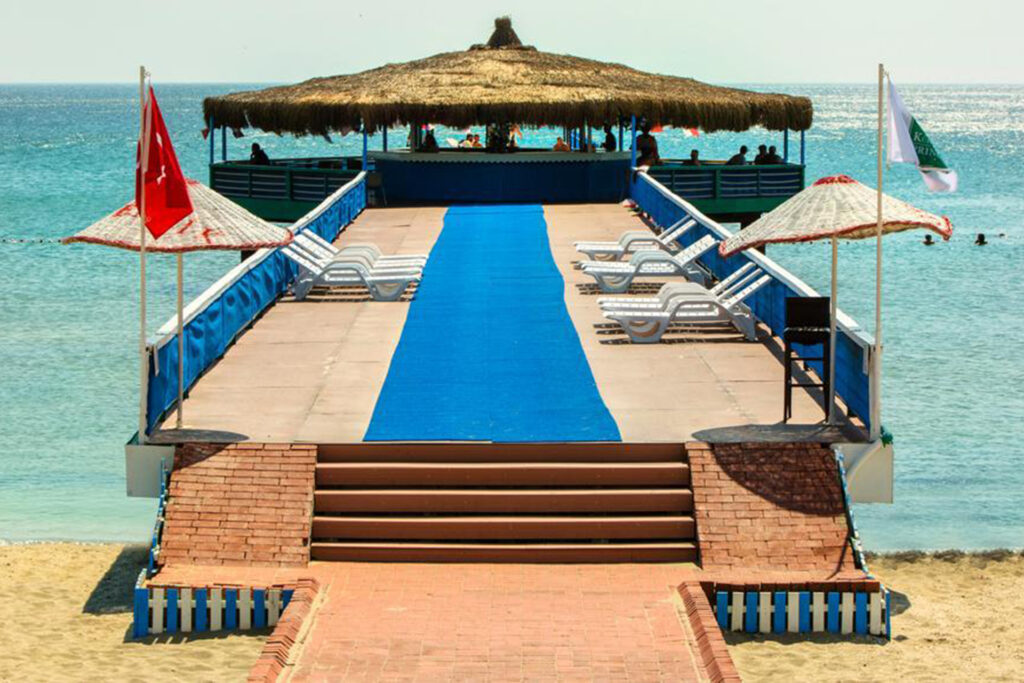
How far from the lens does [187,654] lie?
13.0 m

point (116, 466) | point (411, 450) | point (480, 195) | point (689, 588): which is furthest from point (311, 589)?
point (480, 195)

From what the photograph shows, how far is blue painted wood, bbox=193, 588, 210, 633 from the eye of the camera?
13164 millimetres

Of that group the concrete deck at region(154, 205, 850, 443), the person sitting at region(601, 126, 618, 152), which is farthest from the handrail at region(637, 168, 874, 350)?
the person sitting at region(601, 126, 618, 152)

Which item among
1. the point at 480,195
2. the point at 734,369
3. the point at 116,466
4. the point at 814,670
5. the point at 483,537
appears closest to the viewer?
the point at 814,670

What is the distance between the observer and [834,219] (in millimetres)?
15031

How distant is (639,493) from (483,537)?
4.38 ft

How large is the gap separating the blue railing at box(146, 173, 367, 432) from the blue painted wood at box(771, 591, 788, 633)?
5527 mm

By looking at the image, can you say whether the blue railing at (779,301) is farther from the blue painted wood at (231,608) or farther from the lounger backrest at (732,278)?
the blue painted wood at (231,608)

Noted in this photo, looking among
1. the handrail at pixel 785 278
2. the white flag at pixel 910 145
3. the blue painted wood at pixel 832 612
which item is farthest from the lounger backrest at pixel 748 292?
the blue painted wood at pixel 832 612

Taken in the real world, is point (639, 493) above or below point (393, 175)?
below

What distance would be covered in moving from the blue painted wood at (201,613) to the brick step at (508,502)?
4.42ft

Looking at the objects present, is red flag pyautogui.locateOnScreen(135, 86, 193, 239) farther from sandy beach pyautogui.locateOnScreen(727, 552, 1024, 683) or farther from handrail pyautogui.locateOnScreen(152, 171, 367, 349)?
sandy beach pyautogui.locateOnScreen(727, 552, 1024, 683)

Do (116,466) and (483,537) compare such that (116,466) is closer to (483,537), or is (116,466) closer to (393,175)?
(483,537)

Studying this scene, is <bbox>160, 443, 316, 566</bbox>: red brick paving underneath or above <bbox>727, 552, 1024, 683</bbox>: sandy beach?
above
